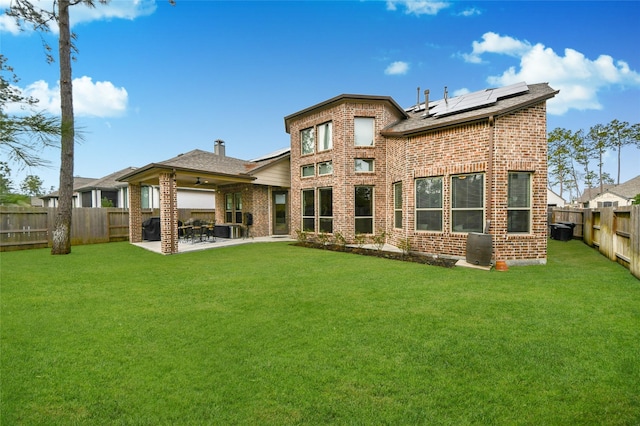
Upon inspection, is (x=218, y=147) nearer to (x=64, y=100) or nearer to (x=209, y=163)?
(x=209, y=163)

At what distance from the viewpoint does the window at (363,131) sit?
12.9 meters

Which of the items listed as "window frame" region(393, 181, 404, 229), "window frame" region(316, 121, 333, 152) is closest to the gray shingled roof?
"window frame" region(316, 121, 333, 152)

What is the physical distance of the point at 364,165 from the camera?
12977 mm

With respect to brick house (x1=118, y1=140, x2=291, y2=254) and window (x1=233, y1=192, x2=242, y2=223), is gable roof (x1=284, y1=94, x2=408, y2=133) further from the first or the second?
window (x1=233, y1=192, x2=242, y2=223)

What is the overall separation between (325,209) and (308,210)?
117 cm

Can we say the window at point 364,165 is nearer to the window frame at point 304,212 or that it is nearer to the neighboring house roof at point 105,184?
the window frame at point 304,212

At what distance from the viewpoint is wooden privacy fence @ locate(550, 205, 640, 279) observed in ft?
21.9

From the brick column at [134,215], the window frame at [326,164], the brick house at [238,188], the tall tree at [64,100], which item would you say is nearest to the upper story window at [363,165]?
the window frame at [326,164]

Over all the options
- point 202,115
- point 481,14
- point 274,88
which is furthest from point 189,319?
point 202,115

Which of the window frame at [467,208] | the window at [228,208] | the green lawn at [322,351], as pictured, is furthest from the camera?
the window at [228,208]

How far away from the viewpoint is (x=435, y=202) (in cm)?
966

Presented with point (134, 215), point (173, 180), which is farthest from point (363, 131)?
point (134, 215)

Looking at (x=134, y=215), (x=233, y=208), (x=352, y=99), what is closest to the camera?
(x=352, y=99)

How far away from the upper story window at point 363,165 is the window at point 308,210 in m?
2.74
